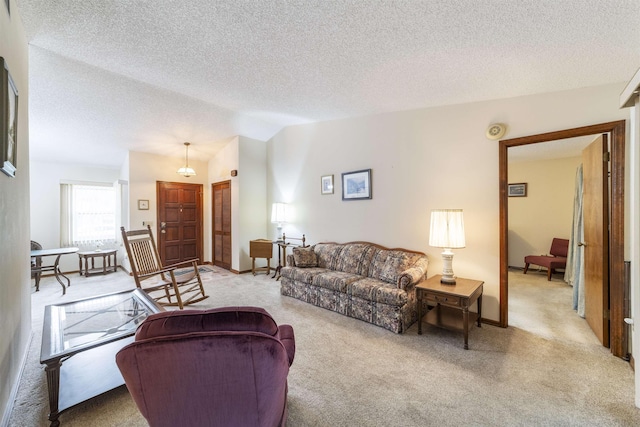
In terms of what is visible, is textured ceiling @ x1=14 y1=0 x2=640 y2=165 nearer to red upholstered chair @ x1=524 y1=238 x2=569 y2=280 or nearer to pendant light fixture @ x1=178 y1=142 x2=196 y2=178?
pendant light fixture @ x1=178 y1=142 x2=196 y2=178

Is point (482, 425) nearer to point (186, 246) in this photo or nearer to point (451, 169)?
point (451, 169)

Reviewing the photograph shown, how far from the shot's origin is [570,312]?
10.2ft

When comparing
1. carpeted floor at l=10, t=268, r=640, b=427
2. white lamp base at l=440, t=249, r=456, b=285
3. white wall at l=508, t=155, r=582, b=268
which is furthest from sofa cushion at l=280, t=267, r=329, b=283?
white wall at l=508, t=155, r=582, b=268

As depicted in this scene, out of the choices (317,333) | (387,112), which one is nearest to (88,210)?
(317,333)

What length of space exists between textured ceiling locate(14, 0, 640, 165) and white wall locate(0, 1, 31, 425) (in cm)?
41

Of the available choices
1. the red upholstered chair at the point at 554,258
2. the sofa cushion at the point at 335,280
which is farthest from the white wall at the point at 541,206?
the sofa cushion at the point at 335,280

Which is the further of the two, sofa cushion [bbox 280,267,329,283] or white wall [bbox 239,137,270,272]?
white wall [bbox 239,137,270,272]

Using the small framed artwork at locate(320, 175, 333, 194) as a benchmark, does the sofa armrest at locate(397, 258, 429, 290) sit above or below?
below

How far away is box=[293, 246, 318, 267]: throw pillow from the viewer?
12.6 feet

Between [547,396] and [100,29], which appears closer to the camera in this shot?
[547,396]

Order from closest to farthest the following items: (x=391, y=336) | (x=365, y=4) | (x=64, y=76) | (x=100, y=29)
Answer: (x=365, y=4) → (x=100, y=29) → (x=391, y=336) → (x=64, y=76)

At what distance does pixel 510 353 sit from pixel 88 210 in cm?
747

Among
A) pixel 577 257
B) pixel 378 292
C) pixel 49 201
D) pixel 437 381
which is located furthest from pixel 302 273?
pixel 49 201

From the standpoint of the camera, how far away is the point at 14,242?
1.88 meters
